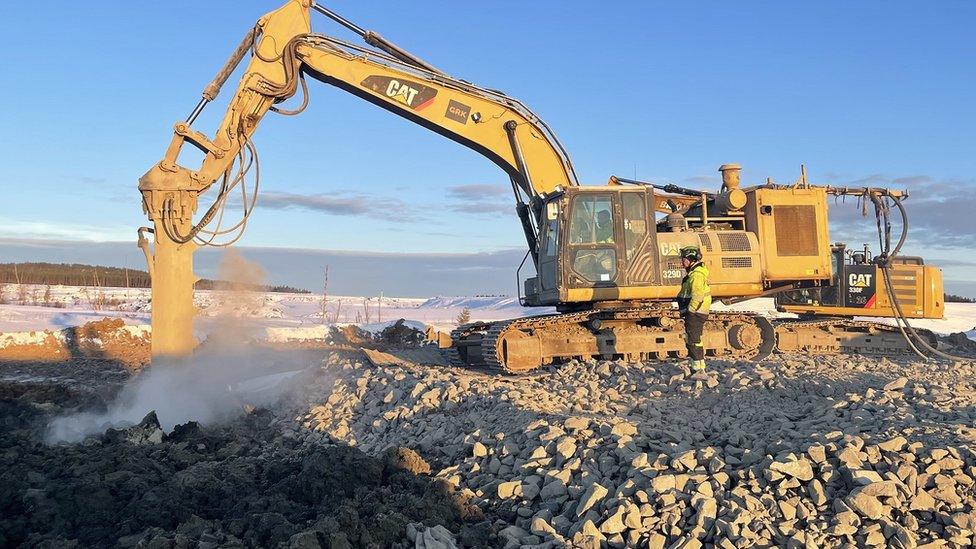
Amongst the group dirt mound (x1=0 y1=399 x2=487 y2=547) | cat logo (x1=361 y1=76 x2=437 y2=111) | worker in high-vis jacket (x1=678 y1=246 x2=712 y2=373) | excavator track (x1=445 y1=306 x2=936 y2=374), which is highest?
cat logo (x1=361 y1=76 x2=437 y2=111)

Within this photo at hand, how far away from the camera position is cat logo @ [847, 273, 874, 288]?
562 inches

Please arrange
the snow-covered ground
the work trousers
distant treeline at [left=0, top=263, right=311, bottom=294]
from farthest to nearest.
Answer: distant treeline at [left=0, top=263, right=311, bottom=294]
the snow-covered ground
the work trousers

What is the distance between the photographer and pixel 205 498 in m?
6.07

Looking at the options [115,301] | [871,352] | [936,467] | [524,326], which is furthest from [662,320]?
[115,301]

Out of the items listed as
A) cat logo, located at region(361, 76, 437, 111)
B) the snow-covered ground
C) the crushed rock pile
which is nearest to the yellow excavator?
cat logo, located at region(361, 76, 437, 111)

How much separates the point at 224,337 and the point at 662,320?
677 centimetres

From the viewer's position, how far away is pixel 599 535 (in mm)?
4902

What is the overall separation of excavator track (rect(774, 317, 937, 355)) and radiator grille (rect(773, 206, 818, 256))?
4.59ft

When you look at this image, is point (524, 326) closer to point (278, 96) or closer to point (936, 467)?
point (278, 96)

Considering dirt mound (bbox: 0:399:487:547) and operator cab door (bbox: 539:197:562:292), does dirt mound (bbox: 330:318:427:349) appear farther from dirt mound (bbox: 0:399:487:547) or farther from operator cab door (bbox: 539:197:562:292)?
dirt mound (bbox: 0:399:487:547)

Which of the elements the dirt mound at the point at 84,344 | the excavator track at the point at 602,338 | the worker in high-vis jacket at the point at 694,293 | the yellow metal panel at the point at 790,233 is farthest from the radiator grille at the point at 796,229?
the dirt mound at the point at 84,344

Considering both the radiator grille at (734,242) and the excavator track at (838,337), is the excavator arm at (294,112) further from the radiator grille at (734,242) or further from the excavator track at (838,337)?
the excavator track at (838,337)

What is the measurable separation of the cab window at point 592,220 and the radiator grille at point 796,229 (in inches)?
115

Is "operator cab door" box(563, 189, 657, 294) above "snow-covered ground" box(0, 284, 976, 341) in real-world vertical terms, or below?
above
